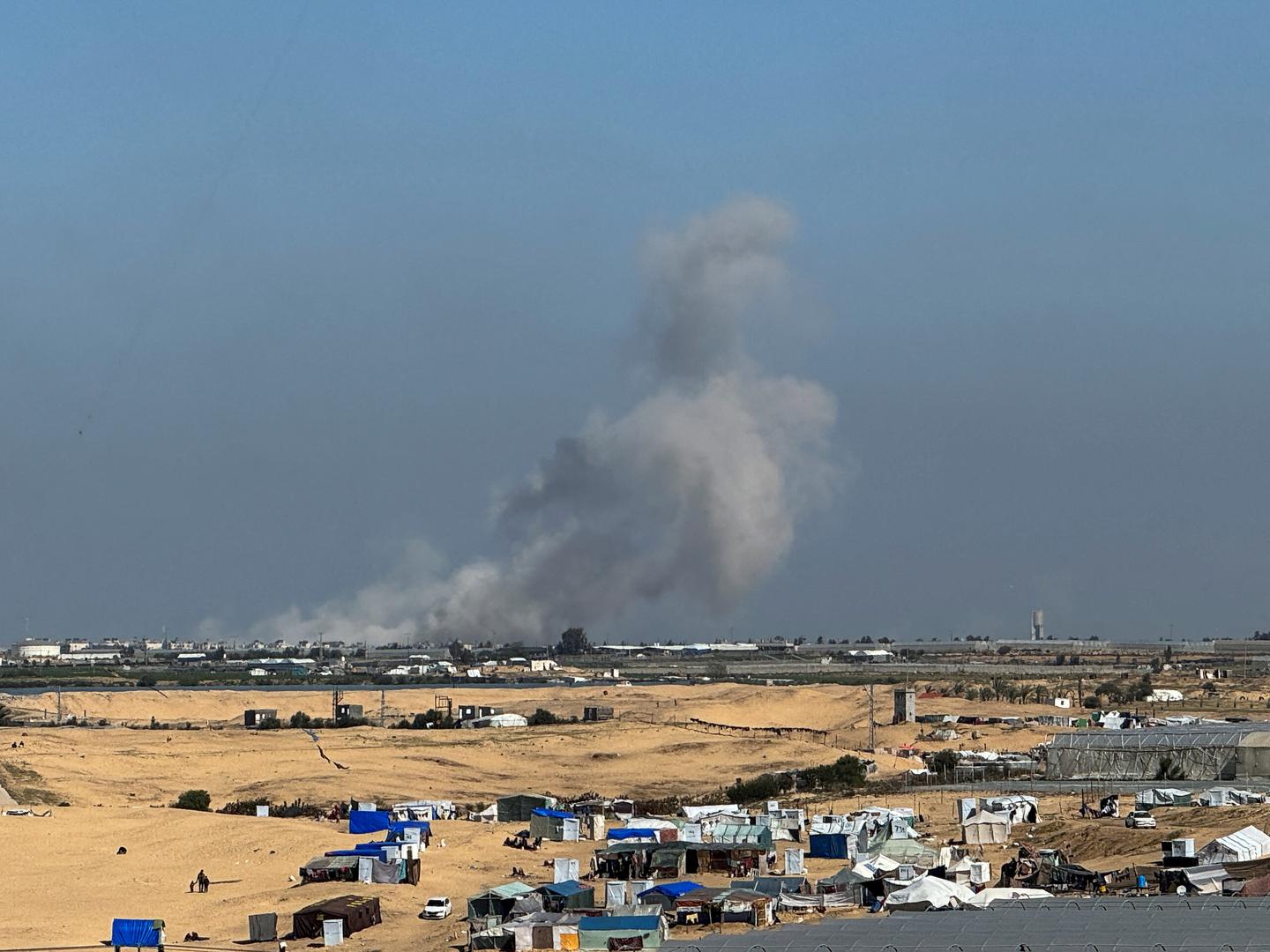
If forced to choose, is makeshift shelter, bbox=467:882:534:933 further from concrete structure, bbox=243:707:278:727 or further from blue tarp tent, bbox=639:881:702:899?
concrete structure, bbox=243:707:278:727

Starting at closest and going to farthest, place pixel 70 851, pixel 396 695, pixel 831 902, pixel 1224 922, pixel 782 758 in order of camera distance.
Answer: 1. pixel 1224 922
2. pixel 831 902
3. pixel 70 851
4. pixel 782 758
5. pixel 396 695

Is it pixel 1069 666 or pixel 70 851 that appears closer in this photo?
pixel 70 851

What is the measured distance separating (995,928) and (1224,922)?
4.02 meters

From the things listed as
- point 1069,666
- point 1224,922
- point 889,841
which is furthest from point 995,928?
point 1069,666

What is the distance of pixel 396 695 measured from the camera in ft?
443

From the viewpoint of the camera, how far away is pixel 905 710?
10175cm

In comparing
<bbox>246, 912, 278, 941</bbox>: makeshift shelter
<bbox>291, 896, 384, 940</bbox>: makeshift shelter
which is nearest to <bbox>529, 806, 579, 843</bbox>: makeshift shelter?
<bbox>291, 896, 384, 940</bbox>: makeshift shelter

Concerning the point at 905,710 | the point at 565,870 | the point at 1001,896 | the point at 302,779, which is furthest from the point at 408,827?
the point at 905,710

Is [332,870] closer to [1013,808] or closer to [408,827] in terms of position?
[408,827]

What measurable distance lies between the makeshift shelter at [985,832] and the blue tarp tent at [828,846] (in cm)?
407

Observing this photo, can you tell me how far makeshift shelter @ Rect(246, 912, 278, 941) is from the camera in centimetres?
4153

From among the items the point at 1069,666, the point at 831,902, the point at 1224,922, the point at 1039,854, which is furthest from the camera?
the point at 1069,666

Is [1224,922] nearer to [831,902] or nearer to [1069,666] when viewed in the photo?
[831,902]

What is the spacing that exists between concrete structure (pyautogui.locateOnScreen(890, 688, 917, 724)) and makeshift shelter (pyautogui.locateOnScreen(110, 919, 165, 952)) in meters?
65.6
